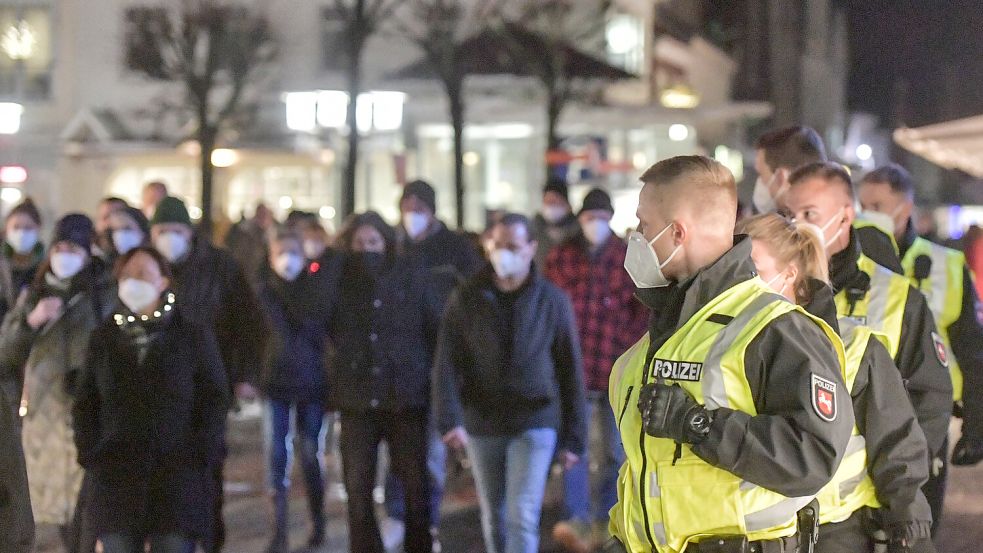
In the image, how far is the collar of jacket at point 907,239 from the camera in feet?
22.3

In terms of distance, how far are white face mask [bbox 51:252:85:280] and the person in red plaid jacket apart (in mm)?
3199

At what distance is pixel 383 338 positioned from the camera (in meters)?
8.42

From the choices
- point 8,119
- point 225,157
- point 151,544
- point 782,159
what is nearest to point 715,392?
point 782,159

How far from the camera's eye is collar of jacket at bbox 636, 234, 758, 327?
3.69 meters

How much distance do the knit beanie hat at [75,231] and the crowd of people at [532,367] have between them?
0.02m

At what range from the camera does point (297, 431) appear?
31.0 feet

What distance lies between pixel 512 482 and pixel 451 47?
90.5 feet

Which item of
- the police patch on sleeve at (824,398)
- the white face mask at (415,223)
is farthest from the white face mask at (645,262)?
the white face mask at (415,223)

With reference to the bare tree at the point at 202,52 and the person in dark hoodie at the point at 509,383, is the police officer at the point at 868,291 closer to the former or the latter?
the person in dark hoodie at the point at 509,383

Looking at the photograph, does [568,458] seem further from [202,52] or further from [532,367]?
[202,52]

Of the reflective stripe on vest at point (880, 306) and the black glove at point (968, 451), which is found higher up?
the reflective stripe on vest at point (880, 306)

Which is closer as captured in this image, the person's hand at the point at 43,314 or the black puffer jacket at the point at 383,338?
the person's hand at the point at 43,314

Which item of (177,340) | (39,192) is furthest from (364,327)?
(39,192)

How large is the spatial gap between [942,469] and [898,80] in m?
74.2
